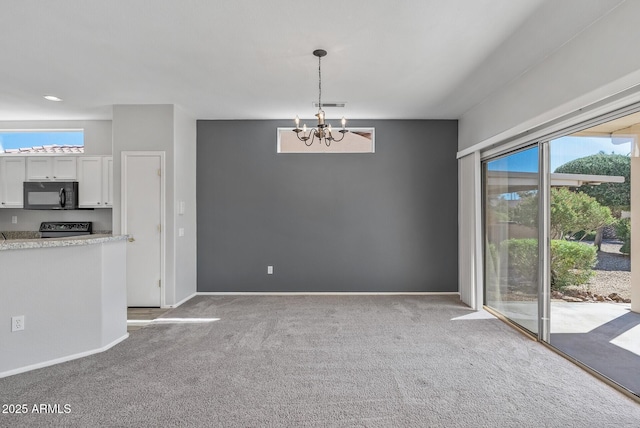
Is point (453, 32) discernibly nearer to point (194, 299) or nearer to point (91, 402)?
point (91, 402)

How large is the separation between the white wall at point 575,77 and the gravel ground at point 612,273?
117 centimetres

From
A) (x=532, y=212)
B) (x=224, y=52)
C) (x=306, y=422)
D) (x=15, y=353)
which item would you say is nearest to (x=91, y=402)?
(x=15, y=353)

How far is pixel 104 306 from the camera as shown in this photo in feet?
10.2

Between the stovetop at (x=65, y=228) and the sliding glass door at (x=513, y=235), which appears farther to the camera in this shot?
the stovetop at (x=65, y=228)

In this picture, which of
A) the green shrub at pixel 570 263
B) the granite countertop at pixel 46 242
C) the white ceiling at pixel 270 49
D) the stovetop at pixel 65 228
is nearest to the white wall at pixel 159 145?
the white ceiling at pixel 270 49

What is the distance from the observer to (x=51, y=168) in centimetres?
486

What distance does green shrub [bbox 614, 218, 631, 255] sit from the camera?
243 cm

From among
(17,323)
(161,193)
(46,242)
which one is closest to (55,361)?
(17,323)

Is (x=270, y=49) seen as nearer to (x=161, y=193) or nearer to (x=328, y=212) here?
(x=161, y=193)

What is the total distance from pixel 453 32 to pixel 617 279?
235 centimetres

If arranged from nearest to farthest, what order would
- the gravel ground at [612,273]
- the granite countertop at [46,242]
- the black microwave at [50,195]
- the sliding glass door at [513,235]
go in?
the gravel ground at [612,273], the granite countertop at [46,242], the sliding glass door at [513,235], the black microwave at [50,195]

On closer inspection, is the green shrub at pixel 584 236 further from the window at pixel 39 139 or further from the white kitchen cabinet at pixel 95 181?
the window at pixel 39 139

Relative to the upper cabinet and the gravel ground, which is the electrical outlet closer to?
the upper cabinet

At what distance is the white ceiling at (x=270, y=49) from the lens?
92.5 inches
